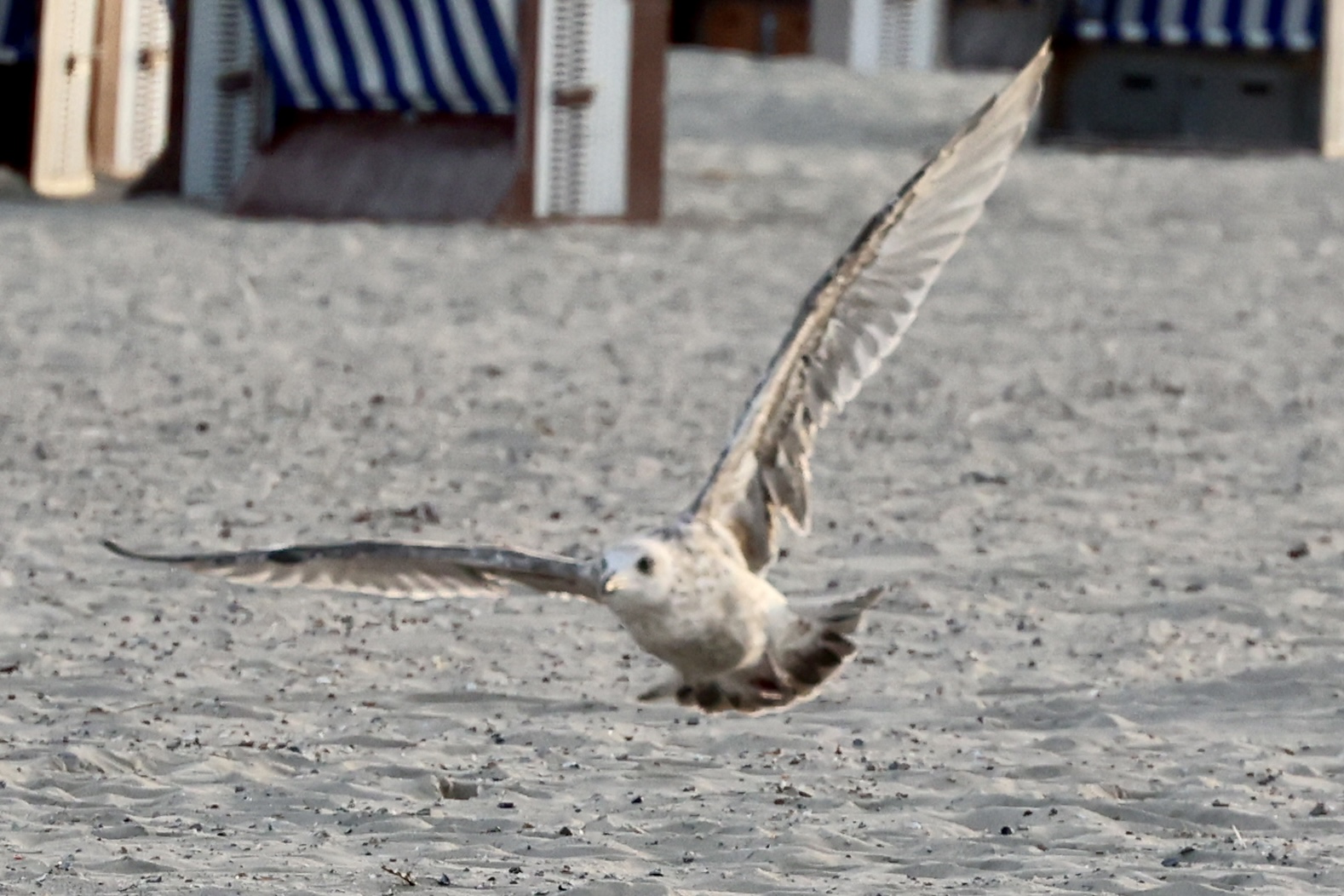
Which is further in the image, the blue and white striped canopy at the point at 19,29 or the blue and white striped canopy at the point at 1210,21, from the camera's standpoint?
the blue and white striped canopy at the point at 1210,21

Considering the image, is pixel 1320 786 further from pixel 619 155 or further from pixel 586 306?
pixel 619 155

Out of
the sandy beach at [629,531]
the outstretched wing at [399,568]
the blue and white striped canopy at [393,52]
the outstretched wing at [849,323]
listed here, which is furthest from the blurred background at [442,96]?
the outstretched wing at [399,568]

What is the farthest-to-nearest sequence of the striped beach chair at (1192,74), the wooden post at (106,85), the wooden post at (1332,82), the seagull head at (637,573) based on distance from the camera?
the striped beach chair at (1192,74), the wooden post at (1332,82), the wooden post at (106,85), the seagull head at (637,573)

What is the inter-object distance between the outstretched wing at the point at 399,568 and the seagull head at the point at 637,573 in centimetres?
6

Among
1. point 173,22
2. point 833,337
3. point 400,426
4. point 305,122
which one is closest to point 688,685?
point 833,337

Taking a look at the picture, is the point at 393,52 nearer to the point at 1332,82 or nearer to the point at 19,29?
the point at 19,29

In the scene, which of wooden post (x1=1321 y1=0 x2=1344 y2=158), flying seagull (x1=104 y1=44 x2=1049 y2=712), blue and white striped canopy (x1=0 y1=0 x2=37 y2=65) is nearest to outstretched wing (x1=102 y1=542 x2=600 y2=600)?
flying seagull (x1=104 y1=44 x2=1049 y2=712)

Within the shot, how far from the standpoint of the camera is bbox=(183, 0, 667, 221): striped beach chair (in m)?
14.4

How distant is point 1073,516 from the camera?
821cm

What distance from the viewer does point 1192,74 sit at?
1942 cm

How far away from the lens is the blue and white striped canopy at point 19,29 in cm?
1631

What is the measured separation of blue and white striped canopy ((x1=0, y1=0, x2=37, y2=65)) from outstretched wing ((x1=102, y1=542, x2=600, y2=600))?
12.3 m

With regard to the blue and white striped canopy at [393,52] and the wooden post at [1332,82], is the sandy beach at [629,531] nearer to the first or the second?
the blue and white striped canopy at [393,52]

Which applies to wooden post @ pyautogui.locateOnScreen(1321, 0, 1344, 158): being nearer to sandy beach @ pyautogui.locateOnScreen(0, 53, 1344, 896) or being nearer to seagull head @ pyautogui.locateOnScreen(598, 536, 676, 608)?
sandy beach @ pyautogui.locateOnScreen(0, 53, 1344, 896)
